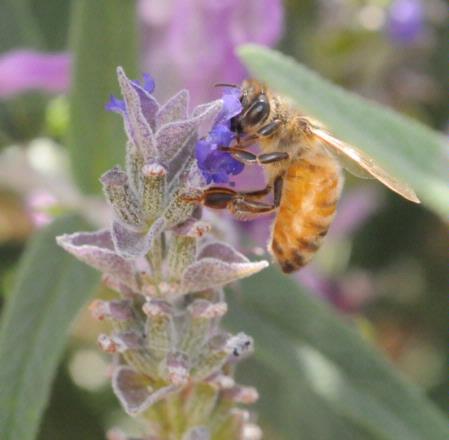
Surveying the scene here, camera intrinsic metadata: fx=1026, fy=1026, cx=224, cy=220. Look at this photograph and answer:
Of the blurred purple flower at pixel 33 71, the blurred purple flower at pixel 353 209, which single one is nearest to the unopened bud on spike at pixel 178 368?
the blurred purple flower at pixel 33 71

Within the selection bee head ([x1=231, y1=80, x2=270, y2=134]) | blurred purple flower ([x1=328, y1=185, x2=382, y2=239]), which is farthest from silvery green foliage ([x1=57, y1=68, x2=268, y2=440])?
blurred purple flower ([x1=328, y1=185, x2=382, y2=239])

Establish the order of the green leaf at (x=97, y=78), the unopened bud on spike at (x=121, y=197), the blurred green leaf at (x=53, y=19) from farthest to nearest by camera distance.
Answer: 1. the blurred green leaf at (x=53, y=19)
2. the green leaf at (x=97, y=78)
3. the unopened bud on spike at (x=121, y=197)

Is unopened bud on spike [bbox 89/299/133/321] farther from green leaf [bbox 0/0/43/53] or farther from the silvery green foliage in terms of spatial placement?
green leaf [bbox 0/0/43/53]

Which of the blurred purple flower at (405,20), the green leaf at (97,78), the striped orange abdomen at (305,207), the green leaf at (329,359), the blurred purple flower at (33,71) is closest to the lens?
the striped orange abdomen at (305,207)

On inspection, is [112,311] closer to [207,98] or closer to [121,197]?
[121,197]

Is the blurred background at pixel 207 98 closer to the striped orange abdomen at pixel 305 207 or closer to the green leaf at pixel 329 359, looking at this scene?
the green leaf at pixel 329 359

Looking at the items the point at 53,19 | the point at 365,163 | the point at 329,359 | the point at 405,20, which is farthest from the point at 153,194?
the point at 53,19
